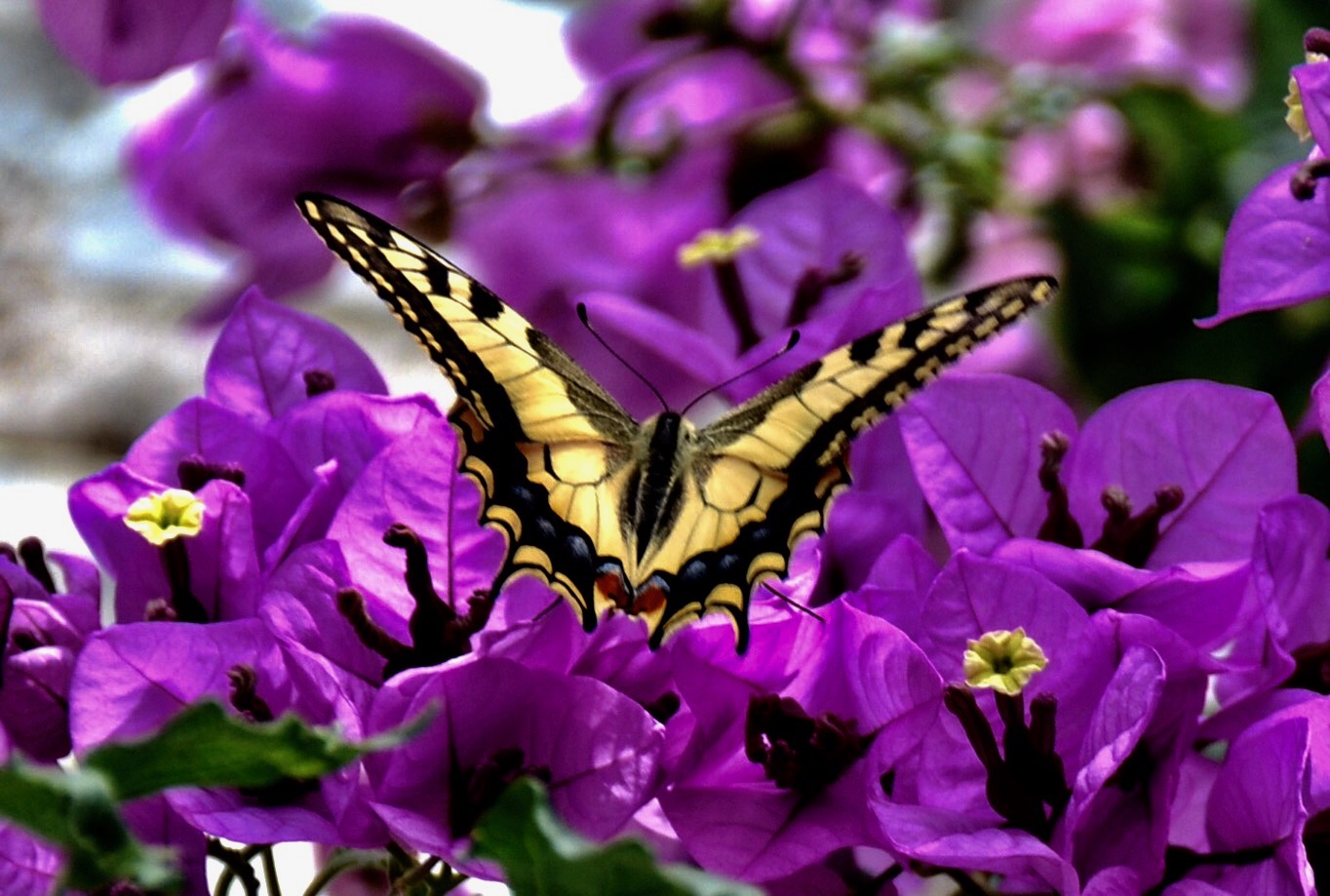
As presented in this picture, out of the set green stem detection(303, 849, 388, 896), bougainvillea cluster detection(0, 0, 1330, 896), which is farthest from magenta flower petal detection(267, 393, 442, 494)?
green stem detection(303, 849, 388, 896)

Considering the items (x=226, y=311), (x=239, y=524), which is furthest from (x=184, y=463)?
(x=226, y=311)

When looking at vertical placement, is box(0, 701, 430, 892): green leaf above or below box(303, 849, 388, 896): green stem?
above

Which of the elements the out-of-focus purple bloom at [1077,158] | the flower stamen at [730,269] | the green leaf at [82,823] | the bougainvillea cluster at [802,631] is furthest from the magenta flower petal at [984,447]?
the out-of-focus purple bloom at [1077,158]

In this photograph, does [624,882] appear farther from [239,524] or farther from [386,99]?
[386,99]

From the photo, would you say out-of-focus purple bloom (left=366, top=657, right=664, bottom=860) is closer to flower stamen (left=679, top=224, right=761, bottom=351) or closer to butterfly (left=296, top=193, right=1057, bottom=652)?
butterfly (left=296, top=193, right=1057, bottom=652)

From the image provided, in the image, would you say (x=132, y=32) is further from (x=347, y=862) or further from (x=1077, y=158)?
(x=1077, y=158)

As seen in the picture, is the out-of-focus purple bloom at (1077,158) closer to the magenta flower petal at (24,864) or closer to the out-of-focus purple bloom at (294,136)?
the out-of-focus purple bloom at (294,136)
